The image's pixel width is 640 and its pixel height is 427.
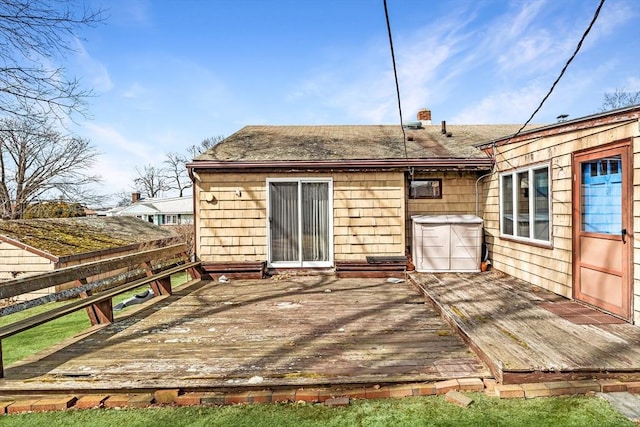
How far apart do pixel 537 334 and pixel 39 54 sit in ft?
28.6

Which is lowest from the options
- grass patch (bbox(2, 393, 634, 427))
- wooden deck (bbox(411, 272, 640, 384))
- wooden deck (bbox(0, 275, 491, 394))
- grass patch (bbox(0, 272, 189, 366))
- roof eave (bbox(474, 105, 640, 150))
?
grass patch (bbox(0, 272, 189, 366))

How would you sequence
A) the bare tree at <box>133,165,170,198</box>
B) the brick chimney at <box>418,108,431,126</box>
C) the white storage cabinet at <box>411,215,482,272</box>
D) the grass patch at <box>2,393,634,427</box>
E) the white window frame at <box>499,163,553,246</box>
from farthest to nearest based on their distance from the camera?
1. the bare tree at <box>133,165,170,198</box>
2. the brick chimney at <box>418,108,431,126</box>
3. the white storage cabinet at <box>411,215,482,272</box>
4. the white window frame at <box>499,163,553,246</box>
5. the grass patch at <box>2,393,634,427</box>

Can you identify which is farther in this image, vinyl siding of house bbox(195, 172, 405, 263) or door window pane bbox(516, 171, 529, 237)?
vinyl siding of house bbox(195, 172, 405, 263)

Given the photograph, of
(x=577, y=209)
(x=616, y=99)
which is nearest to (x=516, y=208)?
(x=577, y=209)

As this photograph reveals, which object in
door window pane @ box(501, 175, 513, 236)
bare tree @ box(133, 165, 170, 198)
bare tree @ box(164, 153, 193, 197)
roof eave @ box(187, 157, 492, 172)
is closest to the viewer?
door window pane @ box(501, 175, 513, 236)

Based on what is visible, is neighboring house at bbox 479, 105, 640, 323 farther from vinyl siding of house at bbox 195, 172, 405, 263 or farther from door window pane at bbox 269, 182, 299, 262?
door window pane at bbox 269, 182, 299, 262

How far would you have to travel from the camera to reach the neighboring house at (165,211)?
83.4 ft

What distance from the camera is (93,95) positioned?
6.37 m

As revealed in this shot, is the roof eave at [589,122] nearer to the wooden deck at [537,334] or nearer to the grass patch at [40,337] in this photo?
the wooden deck at [537,334]

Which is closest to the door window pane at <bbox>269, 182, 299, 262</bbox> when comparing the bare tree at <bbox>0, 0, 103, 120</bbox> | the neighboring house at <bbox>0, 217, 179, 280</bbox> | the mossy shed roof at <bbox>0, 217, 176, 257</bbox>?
the bare tree at <bbox>0, 0, 103, 120</bbox>

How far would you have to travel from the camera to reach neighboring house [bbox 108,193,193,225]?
83.4ft

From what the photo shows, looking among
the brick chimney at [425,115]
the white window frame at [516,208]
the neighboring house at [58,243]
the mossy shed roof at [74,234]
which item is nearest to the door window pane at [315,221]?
the white window frame at [516,208]

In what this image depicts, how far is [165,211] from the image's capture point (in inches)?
1005

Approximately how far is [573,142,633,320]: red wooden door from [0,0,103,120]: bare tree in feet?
27.2
